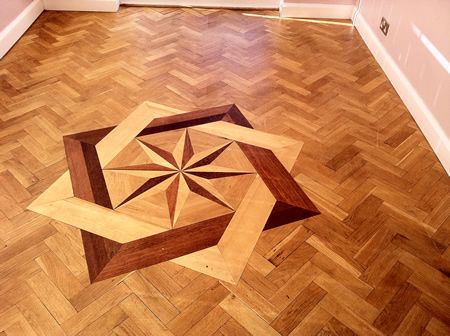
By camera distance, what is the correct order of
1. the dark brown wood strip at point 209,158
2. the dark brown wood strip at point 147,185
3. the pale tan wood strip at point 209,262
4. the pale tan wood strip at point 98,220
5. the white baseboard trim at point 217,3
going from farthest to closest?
the white baseboard trim at point 217,3 < the dark brown wood strip at point 209,158 < the dark brown wood strip at point 147,185 < the pale tan wood strip at point 98,220 < the pale tan wood strip at point 209,262

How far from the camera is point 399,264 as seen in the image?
1488 mm

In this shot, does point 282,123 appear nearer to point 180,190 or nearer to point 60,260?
point 180,190

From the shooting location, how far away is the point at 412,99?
7.50 feet

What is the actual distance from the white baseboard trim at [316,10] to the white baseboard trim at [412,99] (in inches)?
10.7

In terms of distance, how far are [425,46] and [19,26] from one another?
281 centimetres

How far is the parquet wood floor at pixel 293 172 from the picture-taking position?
4.33ft

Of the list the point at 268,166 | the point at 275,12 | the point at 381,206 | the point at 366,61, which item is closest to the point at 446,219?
the point at 381,206

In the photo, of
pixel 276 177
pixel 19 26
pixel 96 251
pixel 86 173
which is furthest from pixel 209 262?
pixel 19 26

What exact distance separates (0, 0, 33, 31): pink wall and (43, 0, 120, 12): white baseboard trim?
0.33m

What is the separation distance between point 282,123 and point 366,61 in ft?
3.53

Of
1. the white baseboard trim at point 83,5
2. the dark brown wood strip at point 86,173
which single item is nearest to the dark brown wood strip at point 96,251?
the dark brown wood strip at point 86,173

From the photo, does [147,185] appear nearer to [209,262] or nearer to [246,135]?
[209,262]

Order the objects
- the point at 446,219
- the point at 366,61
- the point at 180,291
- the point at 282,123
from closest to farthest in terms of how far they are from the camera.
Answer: the point at 180,291 < the point at 446,219 < the point at 282,123 < the point at 366,61

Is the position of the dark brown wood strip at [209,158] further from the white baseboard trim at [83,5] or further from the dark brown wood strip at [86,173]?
the white baseboard trim at [83,5]
